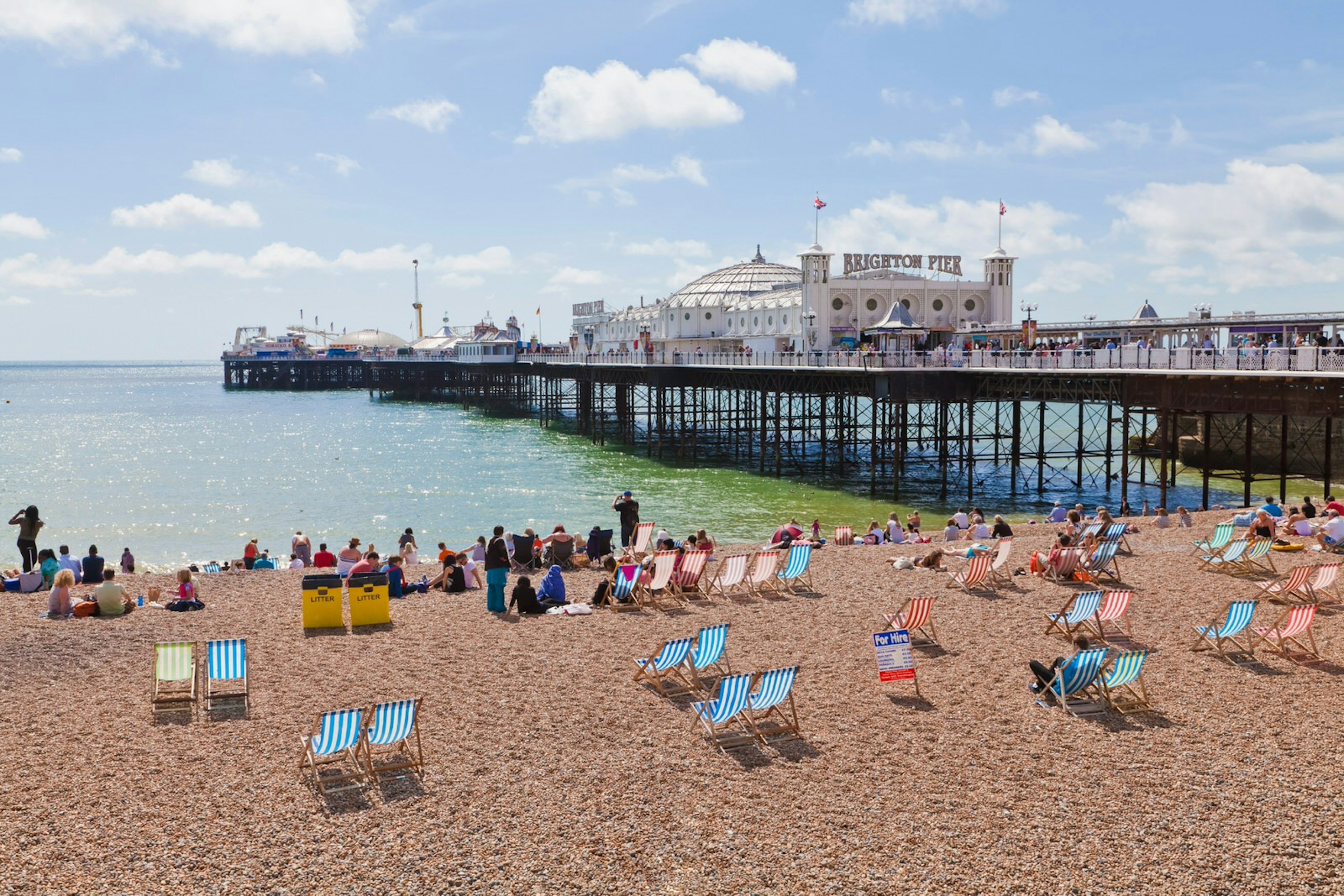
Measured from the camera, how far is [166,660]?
9.20 m

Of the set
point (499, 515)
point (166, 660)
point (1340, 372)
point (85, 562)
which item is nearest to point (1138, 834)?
point (166, 660)

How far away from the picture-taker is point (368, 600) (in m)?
11.9

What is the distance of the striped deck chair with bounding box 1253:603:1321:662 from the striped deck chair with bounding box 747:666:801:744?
4.78 meters

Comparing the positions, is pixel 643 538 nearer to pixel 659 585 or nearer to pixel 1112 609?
pixel 659 585

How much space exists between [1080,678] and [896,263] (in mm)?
39456

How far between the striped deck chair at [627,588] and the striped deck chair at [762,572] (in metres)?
1.42

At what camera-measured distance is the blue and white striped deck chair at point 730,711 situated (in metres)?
8.41

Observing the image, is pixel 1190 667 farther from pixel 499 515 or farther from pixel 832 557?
pixel 499 515

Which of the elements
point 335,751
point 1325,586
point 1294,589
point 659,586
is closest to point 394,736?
point 335,751

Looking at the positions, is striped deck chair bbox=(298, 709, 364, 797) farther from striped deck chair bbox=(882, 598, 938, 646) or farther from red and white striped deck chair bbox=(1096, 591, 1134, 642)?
red and white striped deck chair bbox=(1096, 591, 1134, 642)

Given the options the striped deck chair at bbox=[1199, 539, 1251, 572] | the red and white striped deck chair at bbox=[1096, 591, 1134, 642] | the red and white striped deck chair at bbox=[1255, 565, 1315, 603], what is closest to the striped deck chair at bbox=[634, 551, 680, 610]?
the red and white striped deck chair at bbox=[1096, 591, 1134, 642]

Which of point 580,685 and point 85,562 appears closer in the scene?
point 580,685

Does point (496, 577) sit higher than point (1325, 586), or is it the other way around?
point (496, 577)

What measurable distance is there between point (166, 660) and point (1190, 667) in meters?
8.74
